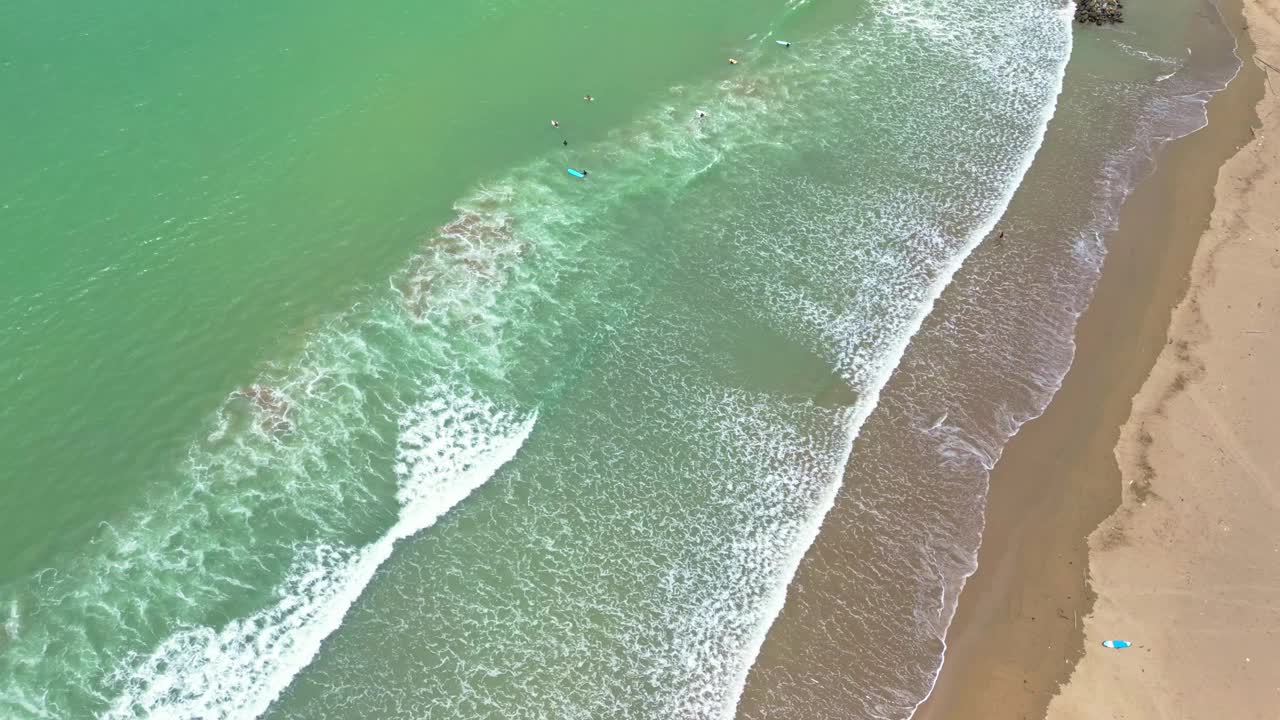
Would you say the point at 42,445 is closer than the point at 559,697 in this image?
No

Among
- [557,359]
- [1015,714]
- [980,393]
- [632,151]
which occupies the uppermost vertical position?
[632,151]

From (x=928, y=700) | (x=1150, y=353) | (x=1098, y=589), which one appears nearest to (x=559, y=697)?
(x=928, y=700)

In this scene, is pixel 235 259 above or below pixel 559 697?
above

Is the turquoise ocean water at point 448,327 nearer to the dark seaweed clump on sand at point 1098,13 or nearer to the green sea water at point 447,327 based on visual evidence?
the green sea water at point 447,327

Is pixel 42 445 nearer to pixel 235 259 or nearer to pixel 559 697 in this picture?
pixel 235 259

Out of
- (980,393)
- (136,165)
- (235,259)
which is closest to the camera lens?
(980,393)

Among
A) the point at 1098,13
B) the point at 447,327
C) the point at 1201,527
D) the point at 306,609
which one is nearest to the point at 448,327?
the point at 447,327
